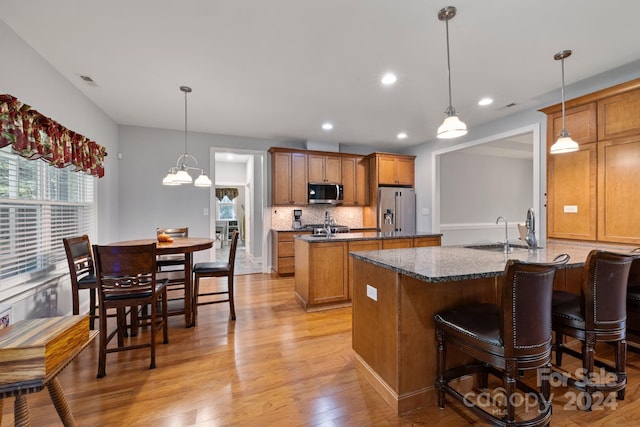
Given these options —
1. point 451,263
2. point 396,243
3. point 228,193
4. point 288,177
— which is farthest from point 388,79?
point 228,193

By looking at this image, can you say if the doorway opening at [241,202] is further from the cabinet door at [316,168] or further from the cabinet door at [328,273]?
the cabinet door at [328,273]

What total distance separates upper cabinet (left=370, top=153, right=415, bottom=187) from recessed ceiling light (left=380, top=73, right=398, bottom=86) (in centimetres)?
256

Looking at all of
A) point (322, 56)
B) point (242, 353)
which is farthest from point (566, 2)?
point (242, 353)

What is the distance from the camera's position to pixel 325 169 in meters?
5.57

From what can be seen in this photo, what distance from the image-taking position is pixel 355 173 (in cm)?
584

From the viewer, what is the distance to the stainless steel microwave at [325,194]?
545 cm

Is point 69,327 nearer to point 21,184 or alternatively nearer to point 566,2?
point 21,184

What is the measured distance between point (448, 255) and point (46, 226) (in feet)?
12.0

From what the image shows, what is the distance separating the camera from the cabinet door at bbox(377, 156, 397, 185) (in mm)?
5676

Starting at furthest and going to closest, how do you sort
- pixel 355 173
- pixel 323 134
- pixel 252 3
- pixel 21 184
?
pixel 355 173 < pixel 323 134 < pixel 21 184 < pixel 252 3

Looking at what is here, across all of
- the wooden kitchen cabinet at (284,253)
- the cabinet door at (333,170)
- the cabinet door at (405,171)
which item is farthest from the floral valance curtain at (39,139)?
the cabinet door at (405,171)

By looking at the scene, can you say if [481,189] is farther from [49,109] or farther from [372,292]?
[49,109]

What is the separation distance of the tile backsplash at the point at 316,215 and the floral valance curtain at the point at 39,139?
2.98m

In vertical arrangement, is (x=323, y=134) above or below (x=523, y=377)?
above
